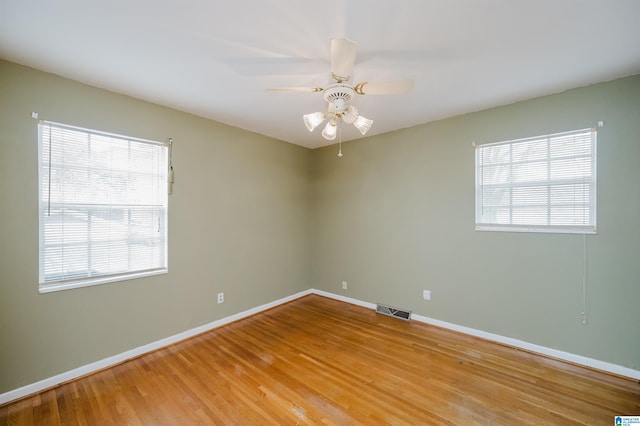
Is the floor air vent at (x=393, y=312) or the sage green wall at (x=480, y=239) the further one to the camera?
the floor air vent at (x=393, y=312)

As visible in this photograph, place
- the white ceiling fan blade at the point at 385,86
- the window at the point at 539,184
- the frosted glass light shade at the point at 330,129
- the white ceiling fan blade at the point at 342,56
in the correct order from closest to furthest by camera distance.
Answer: the white ceiling fan blade at the point at 342,56
the white ceiling fan blade at the point at 385,86
the frosted glass light shade at the point at 330,129
the window at the point at 539,184

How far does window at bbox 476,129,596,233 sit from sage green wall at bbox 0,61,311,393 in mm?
2750

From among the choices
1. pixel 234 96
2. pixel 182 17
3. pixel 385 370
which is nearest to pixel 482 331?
pixel 385 370

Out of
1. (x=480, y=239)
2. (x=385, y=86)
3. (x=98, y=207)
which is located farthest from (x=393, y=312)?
(x=98, y=207)

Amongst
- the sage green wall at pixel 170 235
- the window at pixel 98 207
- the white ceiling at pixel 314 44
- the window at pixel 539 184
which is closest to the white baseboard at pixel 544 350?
the window at pixel 539 184

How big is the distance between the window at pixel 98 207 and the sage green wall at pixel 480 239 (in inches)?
102

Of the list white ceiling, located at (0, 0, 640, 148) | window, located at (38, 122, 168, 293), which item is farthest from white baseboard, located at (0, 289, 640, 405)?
white ceiling, located at (0, 0, 640, 148)

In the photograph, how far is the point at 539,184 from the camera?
2.66 metres

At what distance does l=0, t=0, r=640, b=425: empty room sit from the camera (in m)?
1.74

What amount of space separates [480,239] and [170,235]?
3.54 meters

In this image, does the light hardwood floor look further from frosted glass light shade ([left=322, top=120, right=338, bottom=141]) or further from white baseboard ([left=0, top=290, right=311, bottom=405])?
frosted glass light shade ([left=322, top=120, right=338, bottom=141])

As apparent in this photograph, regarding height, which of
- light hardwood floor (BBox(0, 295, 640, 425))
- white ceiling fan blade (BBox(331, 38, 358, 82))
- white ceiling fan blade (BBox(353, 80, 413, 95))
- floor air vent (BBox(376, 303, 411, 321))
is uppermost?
white ceiling fan blade (BBox(331, 38, 358, 82))

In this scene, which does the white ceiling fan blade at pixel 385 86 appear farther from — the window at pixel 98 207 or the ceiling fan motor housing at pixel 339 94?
the window at pixel 98 207

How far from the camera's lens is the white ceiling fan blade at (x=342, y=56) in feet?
4.58
